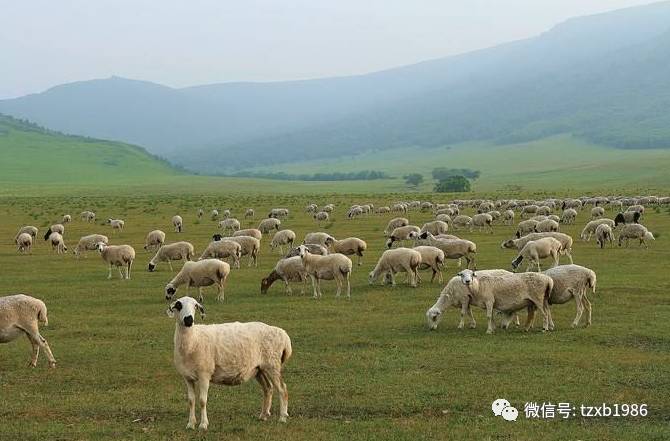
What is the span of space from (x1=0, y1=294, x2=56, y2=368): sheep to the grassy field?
52 centimetres

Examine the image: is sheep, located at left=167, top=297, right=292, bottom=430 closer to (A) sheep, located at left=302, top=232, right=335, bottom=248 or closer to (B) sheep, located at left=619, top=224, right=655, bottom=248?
(A) sheep, located at left=302, top=232, right=335, bottom=248

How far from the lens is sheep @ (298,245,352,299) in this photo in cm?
2397

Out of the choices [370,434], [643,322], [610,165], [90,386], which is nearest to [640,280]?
[643,322]

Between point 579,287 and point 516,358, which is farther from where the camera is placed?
point 579,287

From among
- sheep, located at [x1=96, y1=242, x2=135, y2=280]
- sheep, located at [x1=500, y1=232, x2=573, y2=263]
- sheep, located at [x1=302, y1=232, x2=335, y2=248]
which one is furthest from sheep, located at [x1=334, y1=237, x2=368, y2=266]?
sheep, located at [x1=96, y1=242, x2=135, y2=280]

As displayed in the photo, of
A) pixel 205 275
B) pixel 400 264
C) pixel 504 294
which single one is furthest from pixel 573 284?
pixel 205 275

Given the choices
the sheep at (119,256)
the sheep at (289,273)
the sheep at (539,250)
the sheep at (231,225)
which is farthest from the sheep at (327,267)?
the sheep at (231,225)

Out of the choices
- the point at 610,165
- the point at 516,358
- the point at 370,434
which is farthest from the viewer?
the point at 610,165

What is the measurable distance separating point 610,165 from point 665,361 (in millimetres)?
174902

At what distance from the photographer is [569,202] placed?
60.2 m

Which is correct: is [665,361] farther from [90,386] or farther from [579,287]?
[90,386]

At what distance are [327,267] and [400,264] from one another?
2795 millimetres

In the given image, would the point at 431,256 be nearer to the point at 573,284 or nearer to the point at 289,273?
the point at 289,273

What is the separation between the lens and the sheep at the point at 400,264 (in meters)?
25.0
